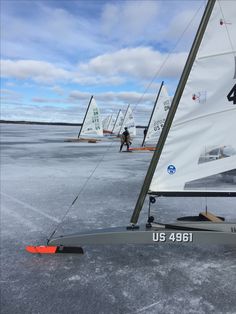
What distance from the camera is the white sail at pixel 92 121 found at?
26.3 metres

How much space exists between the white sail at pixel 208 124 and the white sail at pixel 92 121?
2304 centimetres

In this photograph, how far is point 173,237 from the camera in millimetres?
3592

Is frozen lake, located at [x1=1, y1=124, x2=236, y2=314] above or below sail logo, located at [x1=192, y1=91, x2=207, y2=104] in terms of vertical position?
below

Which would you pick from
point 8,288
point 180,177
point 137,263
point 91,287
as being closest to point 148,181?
point 180,177

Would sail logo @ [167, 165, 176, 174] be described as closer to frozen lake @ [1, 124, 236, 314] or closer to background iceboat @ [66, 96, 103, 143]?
frozen lake @ [1, 124, 236, 314]

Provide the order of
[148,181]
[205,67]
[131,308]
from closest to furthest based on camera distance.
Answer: [131,308] < [205,67] < [148,181]

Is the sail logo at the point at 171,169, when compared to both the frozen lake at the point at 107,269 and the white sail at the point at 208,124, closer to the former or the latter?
the white sail at the point at 208,124

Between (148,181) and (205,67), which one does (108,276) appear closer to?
(148,181)

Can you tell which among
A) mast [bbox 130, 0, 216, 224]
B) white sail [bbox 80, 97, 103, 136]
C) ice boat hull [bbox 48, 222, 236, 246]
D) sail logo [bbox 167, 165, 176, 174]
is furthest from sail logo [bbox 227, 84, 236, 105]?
white sail [bbox 80, 97, 103, 136]

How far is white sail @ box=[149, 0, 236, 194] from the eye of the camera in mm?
3180

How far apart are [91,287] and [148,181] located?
130 cm

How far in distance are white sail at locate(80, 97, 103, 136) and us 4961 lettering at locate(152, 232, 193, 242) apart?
23169mm

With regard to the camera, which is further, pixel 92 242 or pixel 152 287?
pixel 92 242

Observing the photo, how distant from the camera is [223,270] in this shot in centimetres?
346
